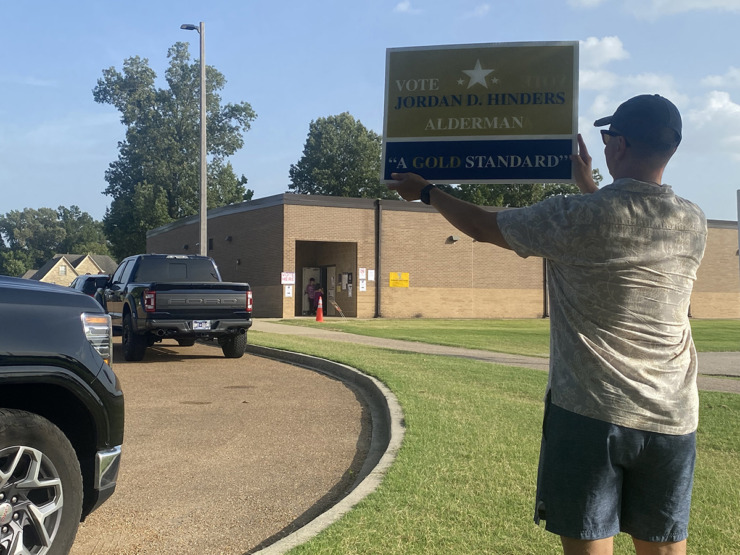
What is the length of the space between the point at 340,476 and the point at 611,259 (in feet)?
12.7

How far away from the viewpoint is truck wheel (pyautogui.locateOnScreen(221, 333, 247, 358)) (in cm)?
1449

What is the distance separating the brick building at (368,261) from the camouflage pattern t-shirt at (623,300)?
30775mm

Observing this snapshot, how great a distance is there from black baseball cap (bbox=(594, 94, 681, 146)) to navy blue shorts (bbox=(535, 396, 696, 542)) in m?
0.94

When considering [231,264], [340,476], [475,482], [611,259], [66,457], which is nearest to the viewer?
[611,259]

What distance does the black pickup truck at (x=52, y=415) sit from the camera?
3328 millimetres

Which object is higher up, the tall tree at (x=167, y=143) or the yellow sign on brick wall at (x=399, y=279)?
the tall tree at (x=167, y=143)

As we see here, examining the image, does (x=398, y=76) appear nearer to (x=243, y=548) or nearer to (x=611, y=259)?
(x=611, y=259)

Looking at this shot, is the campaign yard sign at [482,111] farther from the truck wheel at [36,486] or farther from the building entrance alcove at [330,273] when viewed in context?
the building entrance alcove at [330,273]

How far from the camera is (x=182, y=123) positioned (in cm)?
6262

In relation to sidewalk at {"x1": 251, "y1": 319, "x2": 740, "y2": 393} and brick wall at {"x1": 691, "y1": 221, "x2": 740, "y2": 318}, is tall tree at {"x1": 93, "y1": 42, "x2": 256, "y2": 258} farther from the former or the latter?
sidewalk at {"x1": 251, "y1": 319, "x2": 740, "y2": 393}

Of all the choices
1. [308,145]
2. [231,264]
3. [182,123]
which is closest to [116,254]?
[182,123]

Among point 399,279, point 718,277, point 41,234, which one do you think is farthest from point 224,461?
point 41,234

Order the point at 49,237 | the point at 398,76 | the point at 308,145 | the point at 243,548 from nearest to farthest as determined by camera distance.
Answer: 1. the point at 398,76
2. the point at 243,548
3. the point at 308,145
4. the point at 49,237

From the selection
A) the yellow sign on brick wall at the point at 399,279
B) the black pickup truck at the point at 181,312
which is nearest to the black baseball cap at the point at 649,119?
the black pickup truck at the point at 181,312
